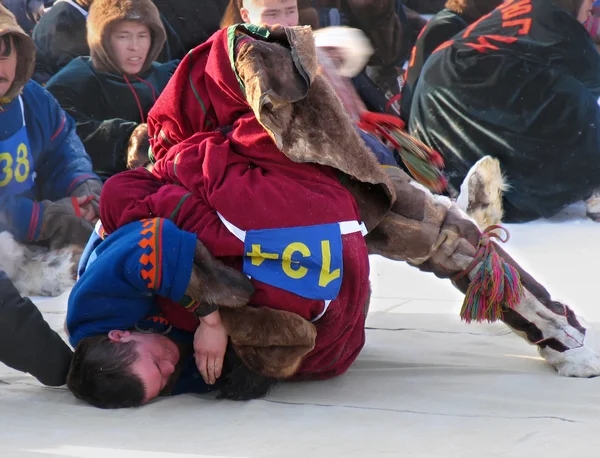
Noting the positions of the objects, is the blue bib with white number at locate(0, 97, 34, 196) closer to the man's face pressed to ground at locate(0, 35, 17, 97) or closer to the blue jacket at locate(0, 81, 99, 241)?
the blue jacket at locate(0, 81, 99, 241)

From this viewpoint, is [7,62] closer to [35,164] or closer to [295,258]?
[35,164]

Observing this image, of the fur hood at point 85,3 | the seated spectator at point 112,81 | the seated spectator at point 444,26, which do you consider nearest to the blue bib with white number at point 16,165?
the seated spectator at point 112,81

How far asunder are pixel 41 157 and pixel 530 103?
8.72 feet

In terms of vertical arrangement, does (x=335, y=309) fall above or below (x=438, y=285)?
above

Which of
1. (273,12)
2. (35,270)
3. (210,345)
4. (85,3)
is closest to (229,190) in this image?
(210,345)

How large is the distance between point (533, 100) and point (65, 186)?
2587mm

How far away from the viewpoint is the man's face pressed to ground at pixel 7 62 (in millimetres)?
3760

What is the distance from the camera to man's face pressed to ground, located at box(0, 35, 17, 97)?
148 inches

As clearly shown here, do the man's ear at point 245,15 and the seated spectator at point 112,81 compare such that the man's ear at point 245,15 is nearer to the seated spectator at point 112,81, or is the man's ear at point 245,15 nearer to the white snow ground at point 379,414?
the seated spectator at point 112,81

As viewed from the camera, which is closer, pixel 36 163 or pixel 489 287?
pixel 489 287

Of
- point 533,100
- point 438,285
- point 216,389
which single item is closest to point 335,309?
point 216,389

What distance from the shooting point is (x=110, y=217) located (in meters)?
2.25

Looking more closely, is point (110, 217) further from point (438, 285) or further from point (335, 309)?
point (438, 285)

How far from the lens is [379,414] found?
2088 millimetres
